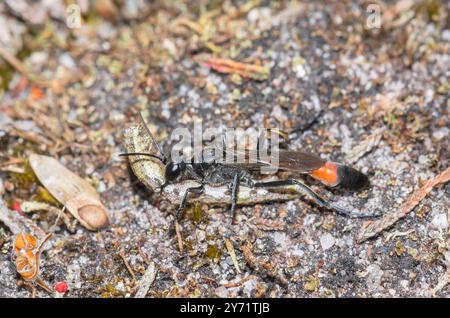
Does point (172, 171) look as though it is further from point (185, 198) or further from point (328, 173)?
point (328, 173)

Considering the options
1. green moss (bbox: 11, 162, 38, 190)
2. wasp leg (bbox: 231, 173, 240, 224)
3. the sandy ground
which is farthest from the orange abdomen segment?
green moss (bbox: 11, 162, 38, 190)

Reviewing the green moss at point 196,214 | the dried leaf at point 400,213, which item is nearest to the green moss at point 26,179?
the green moss at point 196,214

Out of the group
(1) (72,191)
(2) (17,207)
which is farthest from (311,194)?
(2) (17,207)

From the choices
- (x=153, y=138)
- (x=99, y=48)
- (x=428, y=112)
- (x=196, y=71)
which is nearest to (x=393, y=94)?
(x=428, y=112)

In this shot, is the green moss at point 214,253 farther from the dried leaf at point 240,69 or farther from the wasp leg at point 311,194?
the dried leaf at point 240,69

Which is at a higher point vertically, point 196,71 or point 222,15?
point 222,15

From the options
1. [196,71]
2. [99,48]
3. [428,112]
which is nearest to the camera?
[428,112]

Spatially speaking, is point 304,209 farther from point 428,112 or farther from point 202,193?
point 428,112
